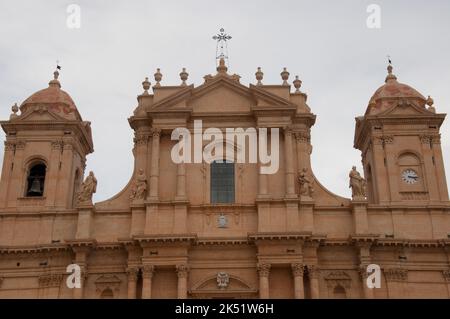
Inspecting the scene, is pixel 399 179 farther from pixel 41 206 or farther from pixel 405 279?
pixel 41 206

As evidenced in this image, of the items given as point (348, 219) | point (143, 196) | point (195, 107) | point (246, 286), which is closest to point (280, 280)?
point (246, 286)

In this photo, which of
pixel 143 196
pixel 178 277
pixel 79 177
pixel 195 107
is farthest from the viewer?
pixel 79 177

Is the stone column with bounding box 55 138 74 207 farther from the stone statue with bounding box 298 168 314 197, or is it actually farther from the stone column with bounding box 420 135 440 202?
the stone column with bounding box 420 135 440 202

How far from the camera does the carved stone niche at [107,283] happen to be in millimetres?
27172

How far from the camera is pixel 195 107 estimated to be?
30375 mm

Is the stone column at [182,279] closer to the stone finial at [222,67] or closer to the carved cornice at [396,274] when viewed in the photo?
the carved cornice at [396,274]

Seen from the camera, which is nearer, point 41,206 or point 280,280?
point 280,280

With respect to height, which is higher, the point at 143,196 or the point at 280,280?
the point at 143,196

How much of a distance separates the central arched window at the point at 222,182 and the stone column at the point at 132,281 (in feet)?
14.7

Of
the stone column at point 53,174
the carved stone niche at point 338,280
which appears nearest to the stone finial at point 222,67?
the stone column at point 53,174

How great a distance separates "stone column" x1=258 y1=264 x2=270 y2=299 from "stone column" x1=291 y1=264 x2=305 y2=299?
1064mm

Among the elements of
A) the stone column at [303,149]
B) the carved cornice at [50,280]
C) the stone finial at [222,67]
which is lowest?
the carved cornice at [50,280]

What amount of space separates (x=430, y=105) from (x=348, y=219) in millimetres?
7353

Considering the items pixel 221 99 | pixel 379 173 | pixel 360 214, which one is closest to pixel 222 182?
pixel 221 99
